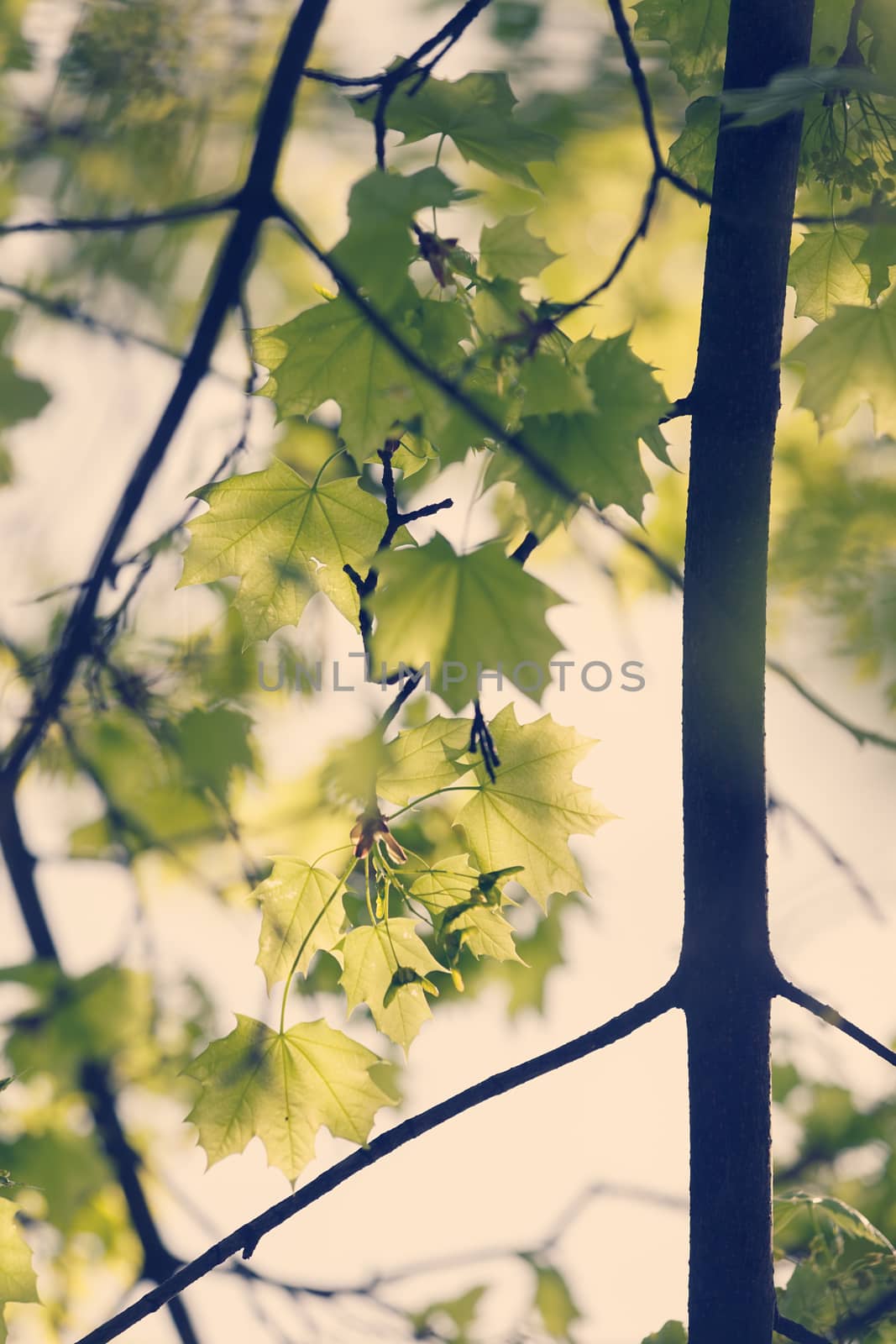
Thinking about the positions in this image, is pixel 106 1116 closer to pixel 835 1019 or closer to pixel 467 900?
pixel 467 900

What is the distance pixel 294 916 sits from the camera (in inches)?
50.4

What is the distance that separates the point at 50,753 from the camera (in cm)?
252

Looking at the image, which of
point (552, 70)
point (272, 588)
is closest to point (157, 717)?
point (272, 588)

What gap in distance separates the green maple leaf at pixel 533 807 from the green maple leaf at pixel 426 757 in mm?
41

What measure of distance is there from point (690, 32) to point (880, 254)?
1.67 ft

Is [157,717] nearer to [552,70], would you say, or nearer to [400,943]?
[400,943]

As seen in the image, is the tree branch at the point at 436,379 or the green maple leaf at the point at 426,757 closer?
the tree branch at the point at 436,379

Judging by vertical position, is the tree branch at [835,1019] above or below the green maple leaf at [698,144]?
below

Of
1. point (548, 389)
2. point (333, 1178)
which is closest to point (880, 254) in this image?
point (548, 389)

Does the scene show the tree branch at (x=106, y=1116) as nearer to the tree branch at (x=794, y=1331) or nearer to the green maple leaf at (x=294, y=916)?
the green maple leaf at (x=294, y=916)

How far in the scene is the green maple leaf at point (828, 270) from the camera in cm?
138

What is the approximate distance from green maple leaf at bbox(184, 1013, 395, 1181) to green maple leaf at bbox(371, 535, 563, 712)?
1.88 ft

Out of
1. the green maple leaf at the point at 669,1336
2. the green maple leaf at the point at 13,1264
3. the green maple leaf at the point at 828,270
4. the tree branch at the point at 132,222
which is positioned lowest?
the green maple leaf at the point at 669,1336

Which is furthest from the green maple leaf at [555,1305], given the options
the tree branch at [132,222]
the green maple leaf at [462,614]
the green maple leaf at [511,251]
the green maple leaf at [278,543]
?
the tree branch at [132,222]
